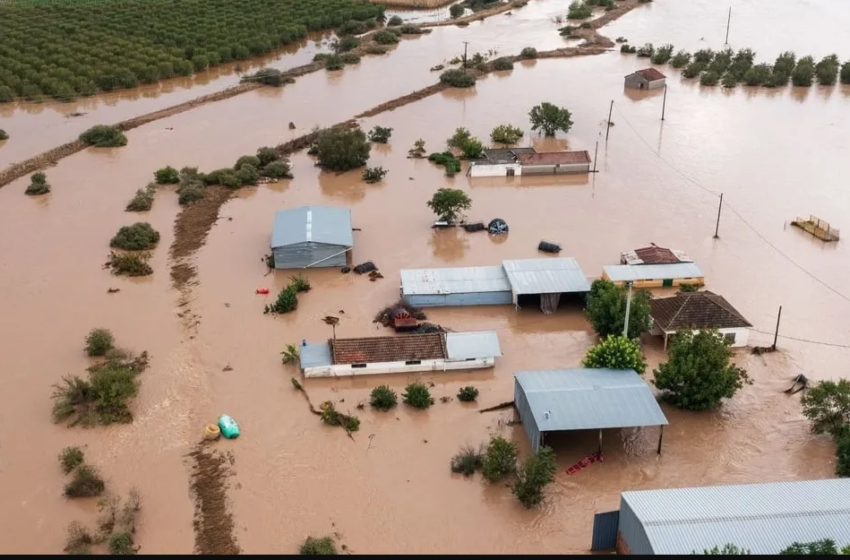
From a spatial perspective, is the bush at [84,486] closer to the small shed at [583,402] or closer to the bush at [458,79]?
the small shed at [583,402]

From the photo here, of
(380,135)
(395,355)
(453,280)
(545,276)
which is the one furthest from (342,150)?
(395,355)

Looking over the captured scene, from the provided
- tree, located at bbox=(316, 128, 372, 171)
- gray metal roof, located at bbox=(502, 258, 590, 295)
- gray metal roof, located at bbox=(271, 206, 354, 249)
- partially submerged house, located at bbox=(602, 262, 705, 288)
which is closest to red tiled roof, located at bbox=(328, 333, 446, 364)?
gray metal roof, located at bbox=(502, 258, 590, 295)

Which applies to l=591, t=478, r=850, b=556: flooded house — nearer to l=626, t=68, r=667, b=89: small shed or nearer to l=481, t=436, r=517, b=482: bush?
l=481, t=436, r=517, b=482: bush

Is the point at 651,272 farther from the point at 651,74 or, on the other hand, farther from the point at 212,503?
the point at 651,74

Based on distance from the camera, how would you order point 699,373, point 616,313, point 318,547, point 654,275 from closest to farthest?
point 318,547 → point 699,373 → point 616,313 → point 654,275

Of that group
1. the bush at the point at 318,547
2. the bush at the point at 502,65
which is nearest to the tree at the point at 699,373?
the bush at the point at 318,547
